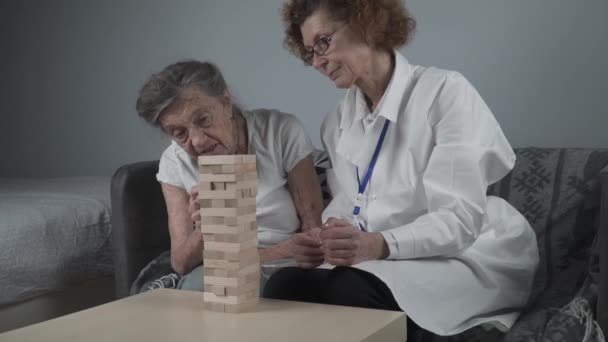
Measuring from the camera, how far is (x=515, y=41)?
2.17 m

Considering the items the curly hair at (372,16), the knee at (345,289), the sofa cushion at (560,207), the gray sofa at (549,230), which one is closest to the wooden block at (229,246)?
the knee at (345,289)

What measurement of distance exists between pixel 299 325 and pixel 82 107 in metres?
2.63

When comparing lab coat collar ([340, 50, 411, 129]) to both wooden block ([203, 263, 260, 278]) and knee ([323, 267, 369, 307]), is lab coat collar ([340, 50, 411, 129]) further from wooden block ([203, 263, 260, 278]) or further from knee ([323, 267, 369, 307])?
wooden block ([203, 263, 260, 278])

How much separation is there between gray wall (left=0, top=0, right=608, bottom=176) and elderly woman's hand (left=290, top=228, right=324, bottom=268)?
0.55 meters

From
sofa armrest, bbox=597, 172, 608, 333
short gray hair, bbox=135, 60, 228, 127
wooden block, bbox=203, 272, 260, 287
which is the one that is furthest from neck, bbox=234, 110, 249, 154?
sofa armrest, bbox=597, 172, 608, 333

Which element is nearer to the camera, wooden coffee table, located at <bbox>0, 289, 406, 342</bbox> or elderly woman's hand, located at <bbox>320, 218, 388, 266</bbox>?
wooden coffee table, located at <bbox>0, 289, 406, 342</bbox>

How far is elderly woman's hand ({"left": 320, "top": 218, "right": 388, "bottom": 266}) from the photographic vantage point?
56.8 inches

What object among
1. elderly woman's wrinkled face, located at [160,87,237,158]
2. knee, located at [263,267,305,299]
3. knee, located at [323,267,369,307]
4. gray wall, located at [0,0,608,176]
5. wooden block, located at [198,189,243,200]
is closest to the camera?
wooden block, located at [198,189,243,200]

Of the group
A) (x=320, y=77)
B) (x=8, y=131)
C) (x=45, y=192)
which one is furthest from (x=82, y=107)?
(x=320, y=77)

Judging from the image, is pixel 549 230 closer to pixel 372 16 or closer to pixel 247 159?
pixel 372 16

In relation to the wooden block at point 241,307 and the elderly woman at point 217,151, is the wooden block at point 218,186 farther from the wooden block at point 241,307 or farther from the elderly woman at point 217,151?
the elderly woman at point 217,151

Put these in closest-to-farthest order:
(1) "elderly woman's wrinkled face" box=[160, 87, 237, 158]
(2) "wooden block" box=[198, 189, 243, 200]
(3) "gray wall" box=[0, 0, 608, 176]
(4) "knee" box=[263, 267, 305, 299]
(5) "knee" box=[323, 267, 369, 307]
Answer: (2) "wooden block" box=[198, 189, 243, 200]
(5) "knee" box=[323, 267, 369, 307]
(4) "knee" box=[263, 267, 305, 299]
(1) "elderly woman's wrinkled face" box=[160, 87, 237, 158]
(3) "gray wall" box=[0, 0, 608, 176]

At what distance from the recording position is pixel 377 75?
69.2 inches

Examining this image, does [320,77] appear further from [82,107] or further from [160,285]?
[82,107]
